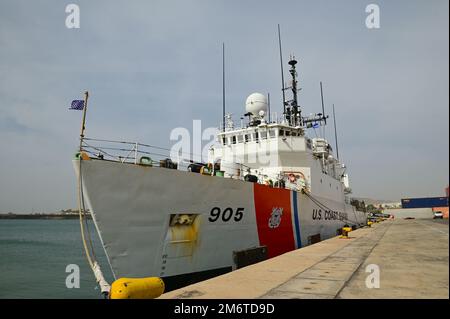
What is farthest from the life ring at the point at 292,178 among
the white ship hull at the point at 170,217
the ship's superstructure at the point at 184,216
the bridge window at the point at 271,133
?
the white ship hull at the point at 170,217

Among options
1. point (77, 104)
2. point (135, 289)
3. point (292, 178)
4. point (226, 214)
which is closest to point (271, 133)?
point (292, 178)

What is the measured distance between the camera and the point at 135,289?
4.66m

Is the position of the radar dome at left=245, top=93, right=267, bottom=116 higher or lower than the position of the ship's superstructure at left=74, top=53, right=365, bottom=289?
higher

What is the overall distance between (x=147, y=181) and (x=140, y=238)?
140 cm

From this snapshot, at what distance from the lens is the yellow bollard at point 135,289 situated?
14.9 ft

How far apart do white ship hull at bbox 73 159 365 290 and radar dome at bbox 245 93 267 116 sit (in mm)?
8850

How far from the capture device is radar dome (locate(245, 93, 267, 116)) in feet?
62.7

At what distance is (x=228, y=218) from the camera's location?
941 centimetres

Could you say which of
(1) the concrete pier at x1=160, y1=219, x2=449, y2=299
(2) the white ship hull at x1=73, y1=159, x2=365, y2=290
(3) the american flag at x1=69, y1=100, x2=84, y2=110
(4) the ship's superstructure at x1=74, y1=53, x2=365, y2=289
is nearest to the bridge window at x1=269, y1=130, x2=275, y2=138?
(4) the ship's superstructure at x1=74, y1=53, x2=365, y2=289

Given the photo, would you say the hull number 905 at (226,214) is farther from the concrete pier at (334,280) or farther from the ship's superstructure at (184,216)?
the concrete pier at (334,280)

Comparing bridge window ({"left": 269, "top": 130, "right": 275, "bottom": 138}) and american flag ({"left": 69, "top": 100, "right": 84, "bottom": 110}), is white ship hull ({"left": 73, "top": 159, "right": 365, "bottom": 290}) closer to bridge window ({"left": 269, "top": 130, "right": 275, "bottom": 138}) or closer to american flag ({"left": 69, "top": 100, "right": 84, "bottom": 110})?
american flag ({"left": 69, "top": 100, "right": 84, "bottom": 110})

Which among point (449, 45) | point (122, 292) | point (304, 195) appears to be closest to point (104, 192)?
point (122, 292)

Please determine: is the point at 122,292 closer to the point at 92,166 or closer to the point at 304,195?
the point at 92,166

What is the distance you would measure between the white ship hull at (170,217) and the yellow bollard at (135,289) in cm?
234
